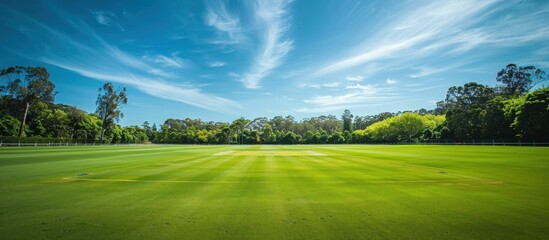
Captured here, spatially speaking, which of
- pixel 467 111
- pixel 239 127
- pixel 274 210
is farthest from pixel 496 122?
pixel 239 127

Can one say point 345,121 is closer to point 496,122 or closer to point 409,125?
point 409,125

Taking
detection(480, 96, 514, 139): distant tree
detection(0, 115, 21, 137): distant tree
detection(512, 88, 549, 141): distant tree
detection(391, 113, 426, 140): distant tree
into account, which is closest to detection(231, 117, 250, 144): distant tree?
detection(391, 113, 426, 140): distant tree

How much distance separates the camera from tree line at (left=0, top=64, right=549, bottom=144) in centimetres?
6009

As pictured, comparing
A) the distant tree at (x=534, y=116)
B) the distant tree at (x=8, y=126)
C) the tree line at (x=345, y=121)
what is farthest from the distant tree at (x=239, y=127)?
the distant tree at (x=534, y=116)

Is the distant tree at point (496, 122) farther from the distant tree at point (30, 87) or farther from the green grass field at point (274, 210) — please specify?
the distant tree at point (30, 87)

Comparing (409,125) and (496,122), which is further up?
(409,125)

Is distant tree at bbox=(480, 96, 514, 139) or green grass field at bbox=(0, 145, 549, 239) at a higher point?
distant tree at bbox=(480, 96, 514, 139)

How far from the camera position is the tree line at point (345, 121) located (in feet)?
197

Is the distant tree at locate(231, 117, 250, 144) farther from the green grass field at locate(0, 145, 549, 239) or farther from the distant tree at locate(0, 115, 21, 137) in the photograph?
the green grass field at locate(0, 145, 549, 239)

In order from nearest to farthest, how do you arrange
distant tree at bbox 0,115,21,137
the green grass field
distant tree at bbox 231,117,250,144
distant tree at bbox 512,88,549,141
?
the green grass field
distant tree at bbox 512,88,549,141
distant tree at bbox 0,115,21,137
distant tree at bbox 231,117,250,144

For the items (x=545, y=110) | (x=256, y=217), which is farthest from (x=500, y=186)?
(x=545, y=110)

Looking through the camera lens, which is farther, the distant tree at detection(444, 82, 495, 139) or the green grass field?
the distant tree at detection(444, 82, 495, 139)

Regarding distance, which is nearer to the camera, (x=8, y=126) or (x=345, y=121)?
(x=8, y=126)

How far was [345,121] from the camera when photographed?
15288 cm
